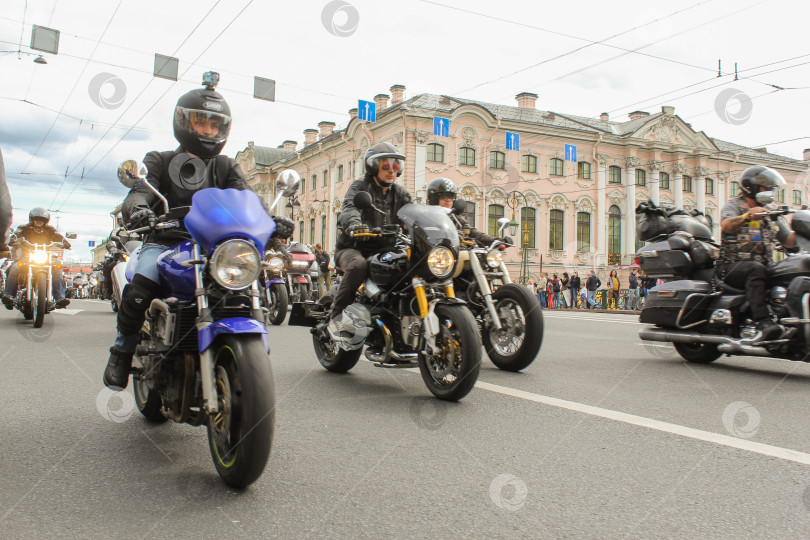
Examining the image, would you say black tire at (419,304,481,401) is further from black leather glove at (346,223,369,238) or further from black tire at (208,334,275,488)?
black tire at (208,334,275,488)

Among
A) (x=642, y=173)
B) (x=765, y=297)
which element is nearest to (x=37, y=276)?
(x=765, y=297)

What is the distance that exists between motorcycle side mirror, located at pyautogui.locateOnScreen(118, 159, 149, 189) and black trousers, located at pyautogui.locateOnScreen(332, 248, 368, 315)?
→ 1.93 metres

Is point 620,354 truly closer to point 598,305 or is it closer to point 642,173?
point 598,305

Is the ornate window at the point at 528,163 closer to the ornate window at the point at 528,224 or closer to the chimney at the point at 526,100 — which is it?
the ornate window at the point at 528,224

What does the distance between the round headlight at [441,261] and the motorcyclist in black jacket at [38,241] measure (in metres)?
8.08

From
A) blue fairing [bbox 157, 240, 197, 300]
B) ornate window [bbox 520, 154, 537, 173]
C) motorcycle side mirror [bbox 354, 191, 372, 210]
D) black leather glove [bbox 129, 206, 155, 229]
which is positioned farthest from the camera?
ornate window [bbox 520, 154, 537, 173]

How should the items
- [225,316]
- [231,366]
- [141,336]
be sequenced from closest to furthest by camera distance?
[231,366] → [225,316] → [141,336]

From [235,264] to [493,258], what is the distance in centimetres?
356

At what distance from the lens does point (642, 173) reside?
1837 inches

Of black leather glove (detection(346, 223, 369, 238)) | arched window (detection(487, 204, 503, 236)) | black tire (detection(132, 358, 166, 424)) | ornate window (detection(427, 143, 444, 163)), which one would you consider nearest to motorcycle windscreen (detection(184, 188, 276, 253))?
black tire (detection(132, 358, 166, 424))

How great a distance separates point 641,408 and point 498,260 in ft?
6.78

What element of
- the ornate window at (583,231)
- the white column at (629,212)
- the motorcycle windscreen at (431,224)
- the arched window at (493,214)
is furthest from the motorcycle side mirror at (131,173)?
the white column at (629,212)

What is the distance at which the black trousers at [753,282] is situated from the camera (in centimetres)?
586

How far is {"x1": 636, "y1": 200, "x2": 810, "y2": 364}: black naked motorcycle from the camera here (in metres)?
5.65
